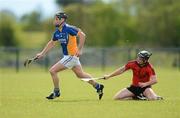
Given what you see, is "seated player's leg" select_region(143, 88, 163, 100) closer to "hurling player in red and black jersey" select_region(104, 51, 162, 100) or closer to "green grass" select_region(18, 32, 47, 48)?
"hurling player in red and black jersey" select_region(104, 51, 162, 100)

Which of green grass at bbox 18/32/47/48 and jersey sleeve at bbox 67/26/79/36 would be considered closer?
jersey sleeve at bbox 67/26/79/36

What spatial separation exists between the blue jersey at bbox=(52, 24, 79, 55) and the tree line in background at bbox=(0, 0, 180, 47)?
49.8m

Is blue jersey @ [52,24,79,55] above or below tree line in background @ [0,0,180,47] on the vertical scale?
below

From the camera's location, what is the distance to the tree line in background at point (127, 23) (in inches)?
2704

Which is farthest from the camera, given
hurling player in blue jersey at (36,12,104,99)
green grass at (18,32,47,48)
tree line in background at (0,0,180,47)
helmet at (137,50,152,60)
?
green grass at (18,32,47,48)

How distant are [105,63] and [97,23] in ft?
96.1

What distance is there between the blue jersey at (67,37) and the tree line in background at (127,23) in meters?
49.8

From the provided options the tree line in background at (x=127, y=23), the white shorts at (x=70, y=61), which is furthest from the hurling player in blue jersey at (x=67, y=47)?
the tree line in background at (x=127, y=23)

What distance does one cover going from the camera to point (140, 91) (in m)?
18.0

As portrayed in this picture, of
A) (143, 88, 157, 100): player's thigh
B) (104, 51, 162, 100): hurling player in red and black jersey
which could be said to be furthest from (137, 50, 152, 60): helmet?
(143, 88, 157, 100): player's thigh

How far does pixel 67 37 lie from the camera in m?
Result: 18.1

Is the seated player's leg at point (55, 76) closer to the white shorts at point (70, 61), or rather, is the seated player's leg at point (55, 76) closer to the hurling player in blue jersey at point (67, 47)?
the hurling player in blue jersey at point (67, 47)

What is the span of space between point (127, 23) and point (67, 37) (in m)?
58.6

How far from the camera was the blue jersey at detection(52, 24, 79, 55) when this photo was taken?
18031mm
